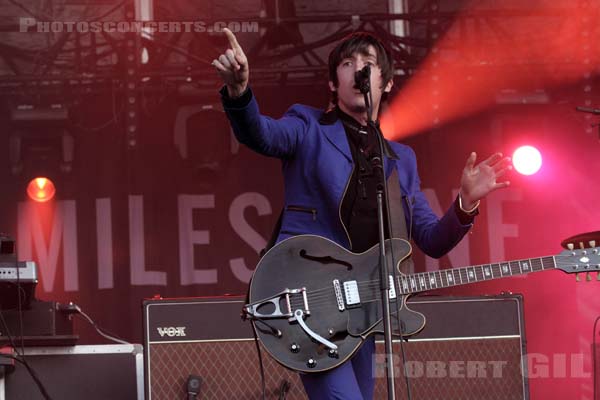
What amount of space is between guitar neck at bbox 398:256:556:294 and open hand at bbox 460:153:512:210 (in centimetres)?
24

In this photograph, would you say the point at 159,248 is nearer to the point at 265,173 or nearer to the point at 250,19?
the point at 265,173

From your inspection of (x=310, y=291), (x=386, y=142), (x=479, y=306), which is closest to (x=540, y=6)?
(x=479, y=306)

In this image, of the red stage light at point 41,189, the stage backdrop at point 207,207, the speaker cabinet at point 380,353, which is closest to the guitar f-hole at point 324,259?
the speaker cabinet at point 380,353

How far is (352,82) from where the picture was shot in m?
3.57

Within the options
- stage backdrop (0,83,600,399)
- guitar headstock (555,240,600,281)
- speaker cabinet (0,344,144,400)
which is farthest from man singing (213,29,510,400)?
stage backdrop (0,83,600,399)

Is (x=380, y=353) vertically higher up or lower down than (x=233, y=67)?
lower down

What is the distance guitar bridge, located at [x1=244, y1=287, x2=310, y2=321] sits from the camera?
330cm

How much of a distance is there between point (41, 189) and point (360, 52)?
4565 mm

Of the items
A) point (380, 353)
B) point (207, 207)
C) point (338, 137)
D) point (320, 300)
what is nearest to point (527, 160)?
point (207, 207)

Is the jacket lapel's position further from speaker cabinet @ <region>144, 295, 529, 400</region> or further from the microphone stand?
speaker cabinet @ <region>144, 295, 529, 400</region>

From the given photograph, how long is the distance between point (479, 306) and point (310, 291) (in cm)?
215

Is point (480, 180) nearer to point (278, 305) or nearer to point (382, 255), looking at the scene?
point (382, 255)

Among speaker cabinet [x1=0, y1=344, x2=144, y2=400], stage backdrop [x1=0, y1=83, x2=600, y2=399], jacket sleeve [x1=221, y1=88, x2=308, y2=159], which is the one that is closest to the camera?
jacket sleeve [x1=221, y1=88, x2=308, y2=159]

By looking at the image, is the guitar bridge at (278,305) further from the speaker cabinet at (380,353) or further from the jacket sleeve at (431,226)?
the speaker cabinet at (380,353)
